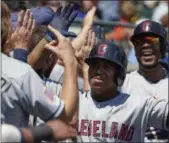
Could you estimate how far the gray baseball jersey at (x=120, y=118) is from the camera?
5.57 metres

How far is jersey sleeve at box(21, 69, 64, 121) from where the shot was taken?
3.62 meters

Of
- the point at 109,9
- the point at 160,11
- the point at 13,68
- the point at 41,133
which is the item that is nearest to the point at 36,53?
the point at 13,68

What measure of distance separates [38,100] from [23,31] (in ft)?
3.09

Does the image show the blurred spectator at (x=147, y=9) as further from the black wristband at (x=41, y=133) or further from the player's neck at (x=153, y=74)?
the black wristband at (x=41, y=133)

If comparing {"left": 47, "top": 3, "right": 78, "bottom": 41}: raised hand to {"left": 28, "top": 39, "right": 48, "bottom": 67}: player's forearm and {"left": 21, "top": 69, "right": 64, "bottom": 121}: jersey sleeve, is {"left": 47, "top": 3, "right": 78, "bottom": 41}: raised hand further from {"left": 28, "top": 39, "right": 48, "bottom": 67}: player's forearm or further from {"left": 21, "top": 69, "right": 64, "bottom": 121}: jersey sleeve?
{"left": 21, "top": 69, "right": 64, "bottom": 121}: jersey sleeve

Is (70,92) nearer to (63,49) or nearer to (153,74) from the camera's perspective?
(63,49)

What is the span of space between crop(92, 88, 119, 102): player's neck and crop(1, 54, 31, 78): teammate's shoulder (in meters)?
2.01

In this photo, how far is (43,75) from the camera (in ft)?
17.7

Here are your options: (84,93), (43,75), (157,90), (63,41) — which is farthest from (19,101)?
(157,90)

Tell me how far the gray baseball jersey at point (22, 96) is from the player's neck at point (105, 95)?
1.91 m

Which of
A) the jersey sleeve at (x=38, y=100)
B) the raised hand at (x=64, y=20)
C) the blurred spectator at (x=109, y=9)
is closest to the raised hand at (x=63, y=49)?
the jersey sleeve at (x=38, y=100)

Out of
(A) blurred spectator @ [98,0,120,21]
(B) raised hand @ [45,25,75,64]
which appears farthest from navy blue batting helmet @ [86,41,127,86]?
(A) blurred spectator @ [98,0,120,21]

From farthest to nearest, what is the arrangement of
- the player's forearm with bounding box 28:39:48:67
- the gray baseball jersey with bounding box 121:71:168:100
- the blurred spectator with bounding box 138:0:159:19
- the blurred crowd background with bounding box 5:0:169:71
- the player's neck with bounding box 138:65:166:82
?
the blurred spectator with bounding box 138:0:159:19 < the blurred crowd background with bounding box 5:0:169:71 < the player's neck with bounding box 138:65:166:82 < the gray baseball jersey with bounding box 121:71:168:100 < the player's forearm with bounding box 28:39:48:67

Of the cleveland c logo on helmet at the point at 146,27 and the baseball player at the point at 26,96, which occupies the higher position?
the cleveland c logo on helmet at the point at 146,27
